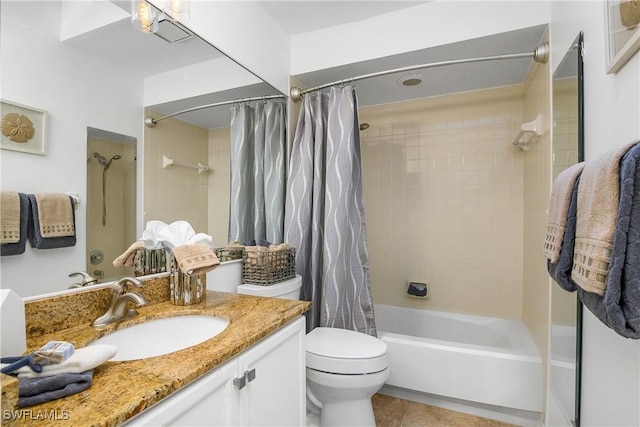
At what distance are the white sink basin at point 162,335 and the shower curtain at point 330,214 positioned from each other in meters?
0.92

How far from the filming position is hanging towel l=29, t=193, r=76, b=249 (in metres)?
0.87

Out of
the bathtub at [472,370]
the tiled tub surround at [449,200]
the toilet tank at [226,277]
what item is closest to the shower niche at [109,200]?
the toilet tank at [226,277]

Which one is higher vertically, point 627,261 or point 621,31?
point 621,31

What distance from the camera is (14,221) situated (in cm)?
82

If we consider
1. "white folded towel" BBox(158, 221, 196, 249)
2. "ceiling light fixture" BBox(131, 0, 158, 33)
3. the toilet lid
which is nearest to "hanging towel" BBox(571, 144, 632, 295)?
the toilet lid

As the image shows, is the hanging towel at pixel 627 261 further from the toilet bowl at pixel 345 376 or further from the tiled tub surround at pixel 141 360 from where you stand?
the toilet bowl at pixel 345 376

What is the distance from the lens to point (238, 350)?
823mm

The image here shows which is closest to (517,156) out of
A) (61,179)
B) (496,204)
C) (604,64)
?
(496,204)

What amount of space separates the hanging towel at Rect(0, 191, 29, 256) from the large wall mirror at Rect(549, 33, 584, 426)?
6.04ft

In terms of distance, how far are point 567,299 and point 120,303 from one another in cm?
172

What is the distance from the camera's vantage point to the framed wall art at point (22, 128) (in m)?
0.80

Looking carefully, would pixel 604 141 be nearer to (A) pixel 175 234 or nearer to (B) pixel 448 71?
(B) pixel 448 71

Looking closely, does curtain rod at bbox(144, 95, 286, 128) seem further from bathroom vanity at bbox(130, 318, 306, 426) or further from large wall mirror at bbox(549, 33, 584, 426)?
large wall mirror at bbox(549, 33, 584, 426)

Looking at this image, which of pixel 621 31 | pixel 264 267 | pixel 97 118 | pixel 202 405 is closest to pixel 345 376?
pixel 264 267
